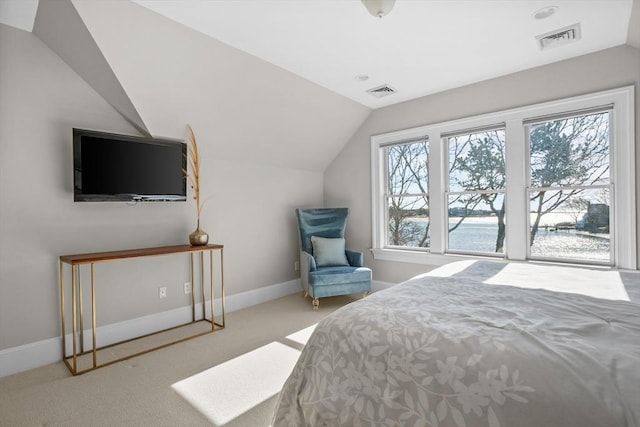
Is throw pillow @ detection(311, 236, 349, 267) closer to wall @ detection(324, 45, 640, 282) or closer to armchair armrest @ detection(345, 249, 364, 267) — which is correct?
armchair armrest @ detection(345, 249, 364, 267)

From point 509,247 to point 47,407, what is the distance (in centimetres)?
396

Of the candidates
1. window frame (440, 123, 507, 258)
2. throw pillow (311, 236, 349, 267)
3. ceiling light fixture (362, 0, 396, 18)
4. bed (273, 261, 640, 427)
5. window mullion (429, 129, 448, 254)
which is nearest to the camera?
bed (273, 261, 640, 427)

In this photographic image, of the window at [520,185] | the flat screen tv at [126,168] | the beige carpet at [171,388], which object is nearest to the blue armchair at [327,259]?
the window at [520,185]

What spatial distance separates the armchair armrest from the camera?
4.10 metres

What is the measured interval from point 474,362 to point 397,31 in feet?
7.78

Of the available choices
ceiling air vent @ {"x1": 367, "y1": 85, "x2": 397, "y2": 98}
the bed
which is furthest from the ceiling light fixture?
ceiling air vent @ {"x1": 367, "y1": 85, "x2": 397, "y2": 98}

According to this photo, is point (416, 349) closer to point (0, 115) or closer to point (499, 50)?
point (499, 50)

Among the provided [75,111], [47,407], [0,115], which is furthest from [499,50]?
[47,407]

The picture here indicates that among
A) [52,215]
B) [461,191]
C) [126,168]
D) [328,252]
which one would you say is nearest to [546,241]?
[461,191]

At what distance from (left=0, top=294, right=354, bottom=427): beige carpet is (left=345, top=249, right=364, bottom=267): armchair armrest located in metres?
1.42

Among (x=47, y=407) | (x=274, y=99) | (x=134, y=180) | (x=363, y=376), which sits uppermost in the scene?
(x=274, y=99)

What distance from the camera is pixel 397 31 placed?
2477 mm

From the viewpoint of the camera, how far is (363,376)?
120 cm

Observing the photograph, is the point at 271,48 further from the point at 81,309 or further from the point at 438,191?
the point at 81,309
